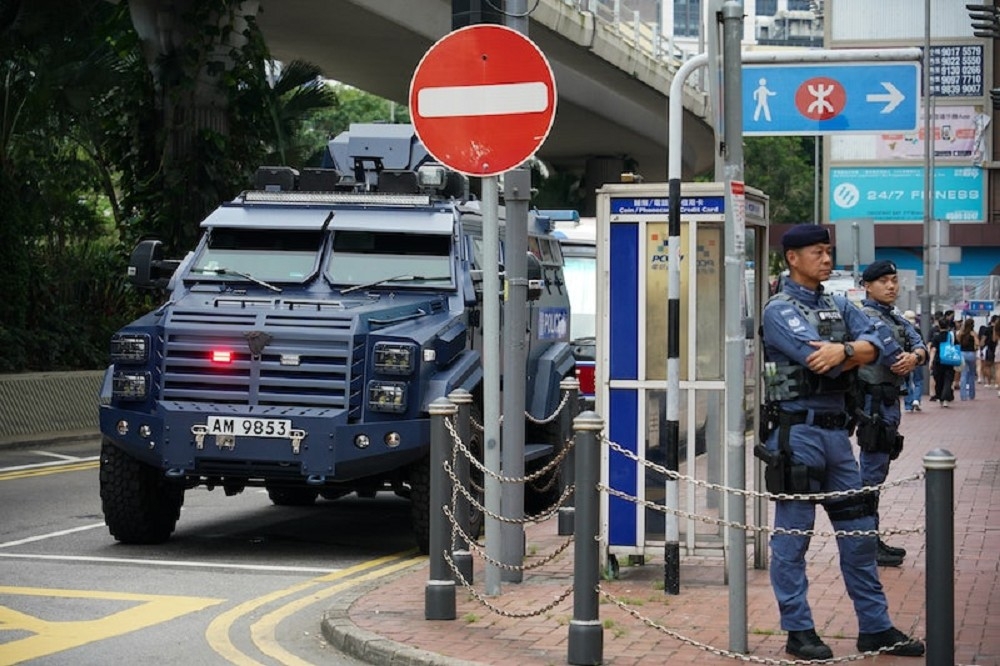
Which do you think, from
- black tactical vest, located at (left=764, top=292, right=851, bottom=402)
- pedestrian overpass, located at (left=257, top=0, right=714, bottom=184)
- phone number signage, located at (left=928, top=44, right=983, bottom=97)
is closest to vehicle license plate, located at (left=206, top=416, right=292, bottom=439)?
black tactical vest, located at (left=764, top=292, right=851, bottom=402)

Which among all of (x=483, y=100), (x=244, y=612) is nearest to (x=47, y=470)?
(x=244, y=612)

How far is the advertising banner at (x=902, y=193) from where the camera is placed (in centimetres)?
7288

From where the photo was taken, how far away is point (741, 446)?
333 inches

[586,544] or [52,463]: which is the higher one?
[586,544]

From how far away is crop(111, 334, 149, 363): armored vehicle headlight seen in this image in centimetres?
1187

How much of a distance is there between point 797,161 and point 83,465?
2981 inches

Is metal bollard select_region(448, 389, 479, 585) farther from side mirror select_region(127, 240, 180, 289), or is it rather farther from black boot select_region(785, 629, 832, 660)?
side mirror select_region(127, 240, 180, 289)

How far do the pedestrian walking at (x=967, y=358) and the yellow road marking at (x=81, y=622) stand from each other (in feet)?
93.0

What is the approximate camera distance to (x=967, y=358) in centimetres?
3778

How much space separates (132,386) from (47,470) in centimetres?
687

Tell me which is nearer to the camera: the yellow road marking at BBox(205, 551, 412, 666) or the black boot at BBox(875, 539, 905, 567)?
the yellow road marking at BBox(205, 551, 412, 666)

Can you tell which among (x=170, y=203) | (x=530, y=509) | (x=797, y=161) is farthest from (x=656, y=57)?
(x=797, y=161)

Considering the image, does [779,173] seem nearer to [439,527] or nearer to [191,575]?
[191,575]

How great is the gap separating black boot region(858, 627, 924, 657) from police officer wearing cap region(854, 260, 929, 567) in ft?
5.42
